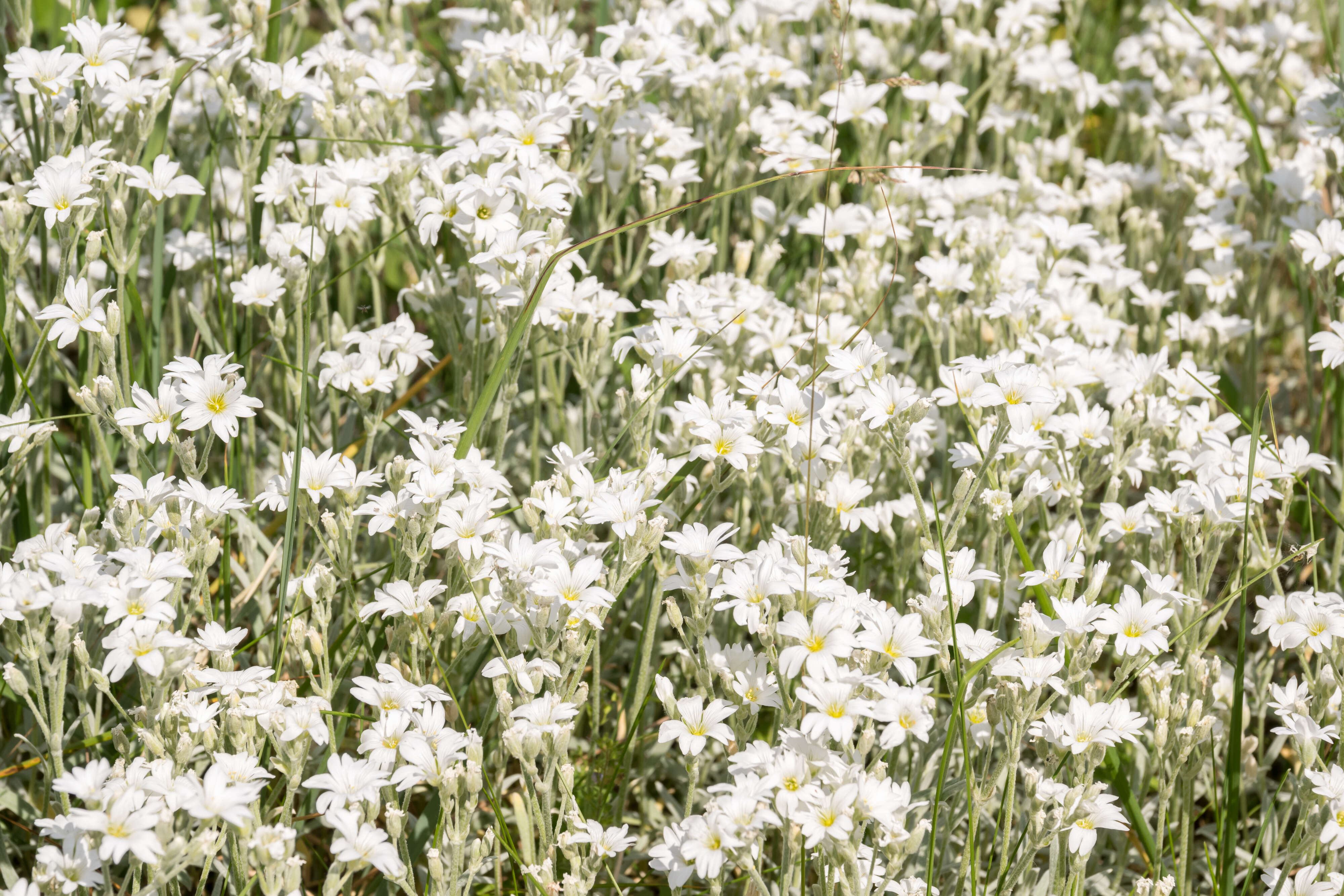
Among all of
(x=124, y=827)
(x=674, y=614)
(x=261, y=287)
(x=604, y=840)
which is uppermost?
(x=261, y=287)

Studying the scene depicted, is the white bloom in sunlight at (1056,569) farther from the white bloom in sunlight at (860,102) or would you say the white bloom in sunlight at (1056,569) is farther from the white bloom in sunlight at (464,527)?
the white bloom in sunlight at (860,102)

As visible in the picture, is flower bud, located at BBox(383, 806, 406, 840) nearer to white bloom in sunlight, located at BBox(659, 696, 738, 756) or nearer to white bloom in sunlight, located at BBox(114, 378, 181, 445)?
white bloom in sunlight, located at BBox(659, 696, 738, 756)

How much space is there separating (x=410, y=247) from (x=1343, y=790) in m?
3.31

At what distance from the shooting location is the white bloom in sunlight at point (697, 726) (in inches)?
116

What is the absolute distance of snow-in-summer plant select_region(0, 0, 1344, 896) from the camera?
2906 millimetres

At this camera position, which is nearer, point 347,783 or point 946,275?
point 347,783

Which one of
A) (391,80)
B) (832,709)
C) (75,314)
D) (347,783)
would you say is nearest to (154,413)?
(75,314)

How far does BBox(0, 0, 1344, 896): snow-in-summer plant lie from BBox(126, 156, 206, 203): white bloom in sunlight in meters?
0.05

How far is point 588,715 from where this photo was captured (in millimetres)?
4242

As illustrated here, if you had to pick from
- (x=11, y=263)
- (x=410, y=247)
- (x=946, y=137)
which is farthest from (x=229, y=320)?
(x=946, y=137)

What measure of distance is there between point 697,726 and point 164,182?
253cm

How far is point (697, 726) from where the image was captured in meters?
3.04

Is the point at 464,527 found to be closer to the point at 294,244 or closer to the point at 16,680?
the point at 16,680

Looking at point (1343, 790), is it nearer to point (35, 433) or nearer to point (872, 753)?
point (872, 753)
